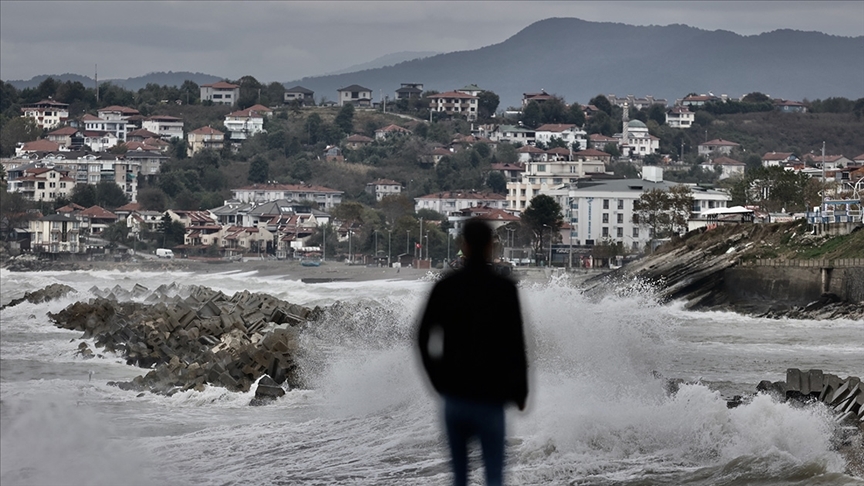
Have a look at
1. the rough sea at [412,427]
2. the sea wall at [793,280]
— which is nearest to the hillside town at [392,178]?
the sea wall at [793,280]

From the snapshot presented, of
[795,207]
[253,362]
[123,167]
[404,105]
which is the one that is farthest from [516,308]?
[404,105]

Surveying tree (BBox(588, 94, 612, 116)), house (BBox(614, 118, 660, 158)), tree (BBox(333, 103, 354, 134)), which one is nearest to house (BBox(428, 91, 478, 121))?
tree (BBox(333, 103, 354, 134))

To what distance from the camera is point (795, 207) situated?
62.9m

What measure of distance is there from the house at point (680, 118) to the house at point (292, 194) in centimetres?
6331

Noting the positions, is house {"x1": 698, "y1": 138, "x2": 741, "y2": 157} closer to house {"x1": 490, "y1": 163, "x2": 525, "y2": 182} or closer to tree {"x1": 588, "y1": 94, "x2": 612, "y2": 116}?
tree {"x1": 588, "y1": 94, "x2": 612, "y2": 116}

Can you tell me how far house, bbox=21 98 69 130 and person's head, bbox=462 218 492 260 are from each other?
14851 centimetres

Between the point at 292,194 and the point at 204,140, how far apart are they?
24.8m

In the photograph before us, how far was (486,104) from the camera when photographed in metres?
165

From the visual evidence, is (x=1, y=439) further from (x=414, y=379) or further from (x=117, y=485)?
(x=414, y=379)

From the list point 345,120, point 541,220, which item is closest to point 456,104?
point 345,120

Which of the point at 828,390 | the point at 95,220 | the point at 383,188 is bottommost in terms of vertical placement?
the point at 95,220

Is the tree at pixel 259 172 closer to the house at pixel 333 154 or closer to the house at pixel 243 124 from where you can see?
the house at pixel 333 154

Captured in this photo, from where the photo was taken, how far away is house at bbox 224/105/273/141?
5369 inches

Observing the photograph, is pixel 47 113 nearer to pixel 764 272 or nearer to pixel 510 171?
pixel 510 171
